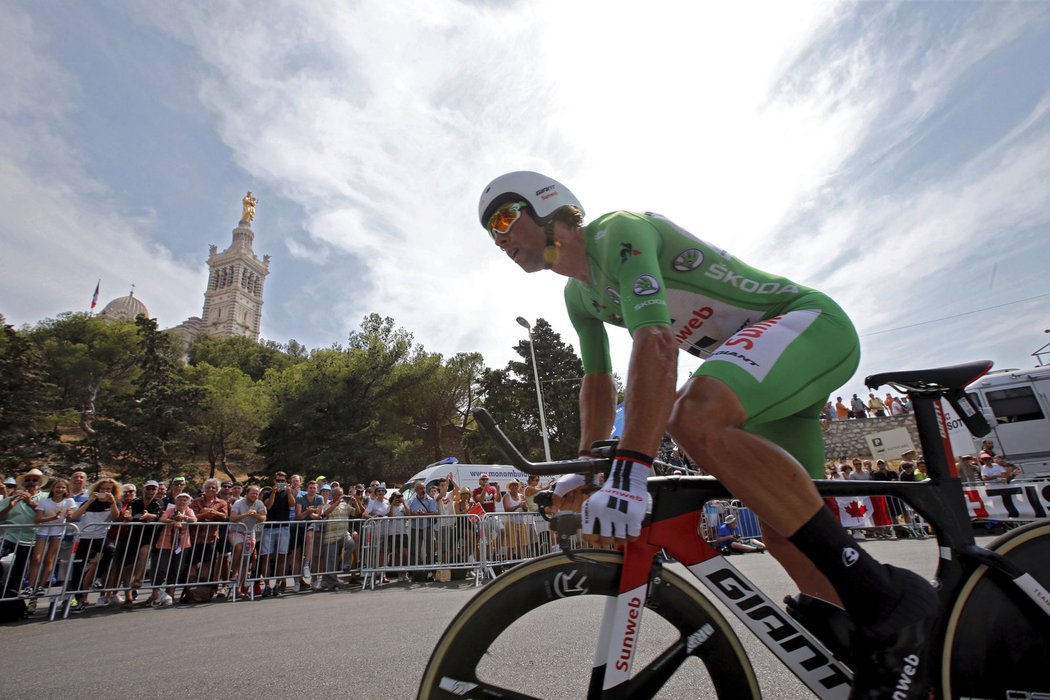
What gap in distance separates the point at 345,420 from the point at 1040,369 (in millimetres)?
33994

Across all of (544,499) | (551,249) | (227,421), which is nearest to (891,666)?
(544,499)

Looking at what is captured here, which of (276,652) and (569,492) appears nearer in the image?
(569,492)

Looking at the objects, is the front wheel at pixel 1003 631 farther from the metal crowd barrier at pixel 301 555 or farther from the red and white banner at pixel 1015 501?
the metal crowd barrier at pixel 301 555

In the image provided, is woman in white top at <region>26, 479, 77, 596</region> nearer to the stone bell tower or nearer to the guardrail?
the guardrail

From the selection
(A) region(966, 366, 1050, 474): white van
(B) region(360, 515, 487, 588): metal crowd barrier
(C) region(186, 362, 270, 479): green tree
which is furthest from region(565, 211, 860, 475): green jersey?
(C) region(186, 362, 270, 479): green tree

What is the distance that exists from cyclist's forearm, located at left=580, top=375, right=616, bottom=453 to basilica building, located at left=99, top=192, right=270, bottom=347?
14006 centimetres

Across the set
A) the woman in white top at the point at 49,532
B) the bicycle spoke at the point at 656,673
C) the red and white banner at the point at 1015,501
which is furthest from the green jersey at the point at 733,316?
the woman in white top at the point at 49,532

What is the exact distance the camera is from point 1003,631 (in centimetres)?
163

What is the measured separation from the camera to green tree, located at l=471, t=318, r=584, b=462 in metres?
43.1

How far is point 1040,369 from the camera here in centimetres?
1299

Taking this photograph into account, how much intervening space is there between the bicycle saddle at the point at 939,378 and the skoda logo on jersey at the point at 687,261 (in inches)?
28.1

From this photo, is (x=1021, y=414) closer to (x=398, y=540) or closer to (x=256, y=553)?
(x=398, y=540)

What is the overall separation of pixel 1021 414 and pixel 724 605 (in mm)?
16175

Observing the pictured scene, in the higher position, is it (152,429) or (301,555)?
(152,429)
